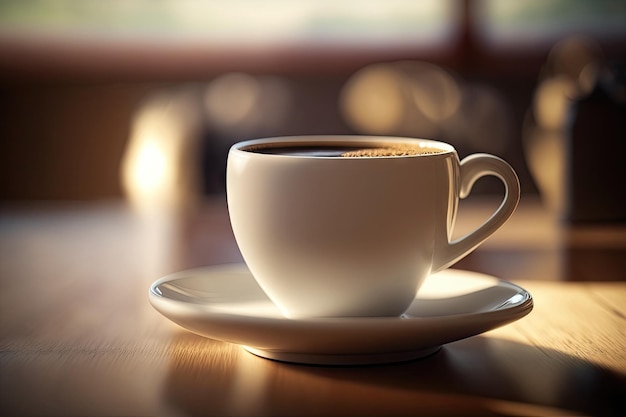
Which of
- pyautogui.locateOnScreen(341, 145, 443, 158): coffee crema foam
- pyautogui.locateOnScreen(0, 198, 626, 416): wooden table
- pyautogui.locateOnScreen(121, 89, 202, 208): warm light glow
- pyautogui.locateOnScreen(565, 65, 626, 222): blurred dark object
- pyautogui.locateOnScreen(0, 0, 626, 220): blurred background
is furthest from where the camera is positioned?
pyautogui.locateOnScreen(0, 0, 626, 220): blurred background

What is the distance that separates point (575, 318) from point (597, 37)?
212cm

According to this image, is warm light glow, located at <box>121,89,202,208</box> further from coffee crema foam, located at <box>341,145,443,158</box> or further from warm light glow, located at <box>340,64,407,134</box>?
coffee crema foam, located at <box>341,145,443,158</box>

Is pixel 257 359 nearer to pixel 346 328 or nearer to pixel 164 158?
pixel 346 328

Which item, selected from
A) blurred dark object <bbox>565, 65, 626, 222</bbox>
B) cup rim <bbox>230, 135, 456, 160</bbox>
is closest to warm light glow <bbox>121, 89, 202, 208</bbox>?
blurred dark object <bbox>565, 65, 626, 222</bbox>

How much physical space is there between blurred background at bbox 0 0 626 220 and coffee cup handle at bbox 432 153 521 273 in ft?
6.05

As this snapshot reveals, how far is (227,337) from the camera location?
439mm

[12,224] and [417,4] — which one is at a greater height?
[417,4]

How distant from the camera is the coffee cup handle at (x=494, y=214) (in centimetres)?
51

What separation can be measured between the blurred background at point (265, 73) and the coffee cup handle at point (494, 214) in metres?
1.84

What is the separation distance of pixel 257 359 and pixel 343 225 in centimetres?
8

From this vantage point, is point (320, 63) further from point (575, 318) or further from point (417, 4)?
point (575, 318)

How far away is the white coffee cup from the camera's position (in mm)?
461

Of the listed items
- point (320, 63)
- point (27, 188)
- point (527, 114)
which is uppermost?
point (320, 63)

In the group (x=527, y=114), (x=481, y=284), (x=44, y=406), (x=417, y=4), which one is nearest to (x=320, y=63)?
(x=417, y=4)
